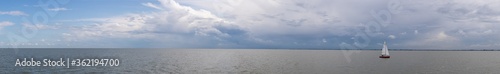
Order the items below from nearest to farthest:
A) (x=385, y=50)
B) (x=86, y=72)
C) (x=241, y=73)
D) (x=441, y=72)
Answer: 1. (x=86, y=72)
2. (x=241, y=73)
3. (x=441, y=72)
4. (x=385, y=50)

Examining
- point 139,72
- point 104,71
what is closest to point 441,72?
point 139,72

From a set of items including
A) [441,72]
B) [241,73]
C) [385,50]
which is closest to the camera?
[241,73]

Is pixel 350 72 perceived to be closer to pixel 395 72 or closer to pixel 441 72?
pixel 395 72

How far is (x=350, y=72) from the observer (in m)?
68.8

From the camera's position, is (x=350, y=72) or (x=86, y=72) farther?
(x=350, y=72)

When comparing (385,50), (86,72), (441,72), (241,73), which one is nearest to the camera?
(86,72)

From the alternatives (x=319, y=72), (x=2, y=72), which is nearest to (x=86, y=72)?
(x=2, y=72)

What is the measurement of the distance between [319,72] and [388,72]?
1151cm

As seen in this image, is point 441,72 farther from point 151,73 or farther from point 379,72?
point 151,73

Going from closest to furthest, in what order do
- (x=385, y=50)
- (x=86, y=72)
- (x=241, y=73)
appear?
(x=86, y=72) → (x=241, y=73) → (x=385, y=50)

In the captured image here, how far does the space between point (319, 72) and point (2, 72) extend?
50.9 m

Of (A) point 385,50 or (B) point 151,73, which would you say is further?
(A) point 385,50

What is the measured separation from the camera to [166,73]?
68000mm

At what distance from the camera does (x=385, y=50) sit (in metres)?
139
